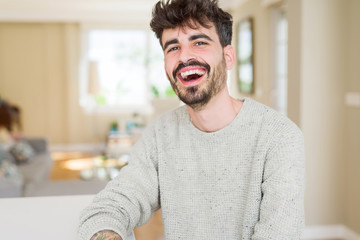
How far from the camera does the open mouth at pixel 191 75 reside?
4.07 ft

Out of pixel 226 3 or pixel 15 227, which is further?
pixel 226 3

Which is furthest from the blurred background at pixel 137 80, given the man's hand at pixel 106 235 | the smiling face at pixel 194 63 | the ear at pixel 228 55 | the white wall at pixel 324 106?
the man's hand at pixel 106 235

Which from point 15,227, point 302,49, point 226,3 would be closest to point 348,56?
point 302,49

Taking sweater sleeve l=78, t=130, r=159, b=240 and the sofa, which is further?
the sofa

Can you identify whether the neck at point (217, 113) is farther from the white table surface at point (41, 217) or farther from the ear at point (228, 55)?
the white table surface at point (41, 217)

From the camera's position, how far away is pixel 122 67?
8828 mm

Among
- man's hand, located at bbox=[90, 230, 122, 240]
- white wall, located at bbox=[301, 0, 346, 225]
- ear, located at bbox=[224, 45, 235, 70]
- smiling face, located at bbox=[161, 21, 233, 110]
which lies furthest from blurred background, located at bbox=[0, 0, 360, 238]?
man's hand, located at bbox=[90, 230, 122, 240]

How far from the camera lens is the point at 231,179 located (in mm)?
1254

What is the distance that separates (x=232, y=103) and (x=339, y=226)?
8.37 ft

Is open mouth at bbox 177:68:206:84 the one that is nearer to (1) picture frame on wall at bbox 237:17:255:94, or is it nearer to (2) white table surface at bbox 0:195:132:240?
(2) white table surface at bbox 0:195:132:240

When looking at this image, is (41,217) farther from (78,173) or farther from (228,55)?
(78,173)

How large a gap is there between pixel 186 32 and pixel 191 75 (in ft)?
0.38

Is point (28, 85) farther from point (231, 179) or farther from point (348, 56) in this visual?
point (231, 179)

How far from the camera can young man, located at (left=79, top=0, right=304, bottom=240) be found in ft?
3.88
